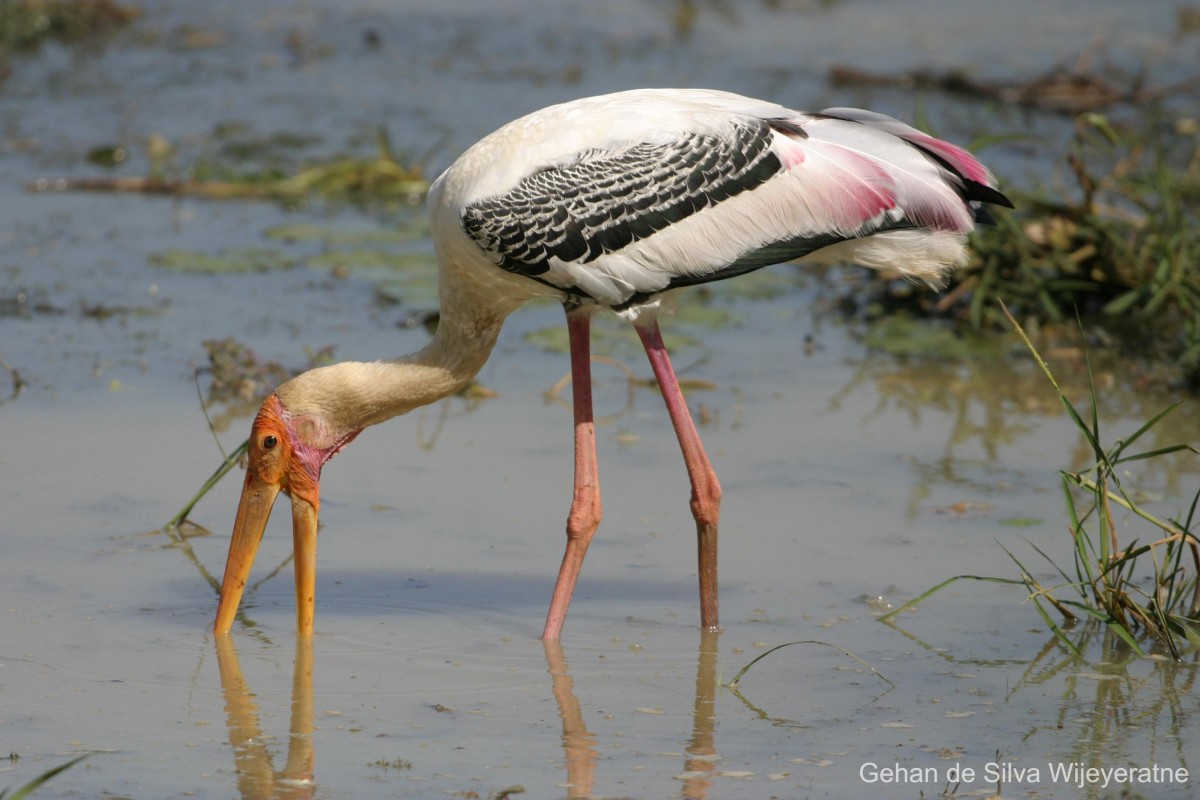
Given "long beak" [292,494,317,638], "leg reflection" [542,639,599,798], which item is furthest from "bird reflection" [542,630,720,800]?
"long beak" [292,494,317,638]

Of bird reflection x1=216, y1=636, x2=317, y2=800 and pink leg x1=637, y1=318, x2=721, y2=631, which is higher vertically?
pink leg x1=637, y1=318, x2=721, y2=631

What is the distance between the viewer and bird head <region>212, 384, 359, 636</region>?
15.7 feet

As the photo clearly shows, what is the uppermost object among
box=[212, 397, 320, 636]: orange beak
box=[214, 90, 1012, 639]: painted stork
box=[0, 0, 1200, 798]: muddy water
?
box=[214, 90, 1012, 639]: painted stork

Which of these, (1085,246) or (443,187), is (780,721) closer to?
(443,187)

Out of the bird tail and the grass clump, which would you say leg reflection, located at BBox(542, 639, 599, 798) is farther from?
the bird tail

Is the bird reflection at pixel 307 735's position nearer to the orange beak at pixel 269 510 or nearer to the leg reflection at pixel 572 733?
A: the leg reflection at pixel 572 733

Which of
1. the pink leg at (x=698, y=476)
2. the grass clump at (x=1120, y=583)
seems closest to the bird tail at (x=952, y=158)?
the grass clump at (x=1120, y=583)

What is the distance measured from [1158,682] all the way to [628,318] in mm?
1781

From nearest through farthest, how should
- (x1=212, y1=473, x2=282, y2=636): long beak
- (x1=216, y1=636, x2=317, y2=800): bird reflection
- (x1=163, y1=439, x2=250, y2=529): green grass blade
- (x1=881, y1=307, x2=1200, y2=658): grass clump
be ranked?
1. (x1=216, y1=636, x2=317, y2=800): bird reflection
2. (x1=881, y1=307, x2=1200, y2=658): grass clump
3. (x1=212, y1=473, x2=282, y2=636): long beak
4. (x1=163, y1=439, x2=250, y2=529): green grass blade

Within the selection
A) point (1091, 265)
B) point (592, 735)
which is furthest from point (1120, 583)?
point (1091, 265)

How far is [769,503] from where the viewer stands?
5918 millimetres

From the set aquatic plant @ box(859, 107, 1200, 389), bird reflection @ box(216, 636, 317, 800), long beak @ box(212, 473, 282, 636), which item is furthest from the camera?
aquatic plant @ box(859, 107, 1200, 389)

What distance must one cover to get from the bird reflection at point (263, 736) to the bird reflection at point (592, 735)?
1.99 ft

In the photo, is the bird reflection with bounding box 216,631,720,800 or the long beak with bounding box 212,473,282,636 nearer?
the bird reflection with bounding box 216,631,720,800
